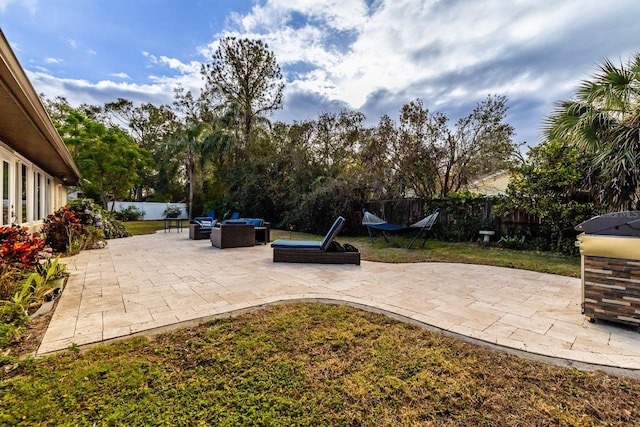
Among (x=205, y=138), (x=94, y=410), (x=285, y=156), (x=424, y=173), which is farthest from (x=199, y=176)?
(x=94, y=410)

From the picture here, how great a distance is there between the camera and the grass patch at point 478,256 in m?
5.83

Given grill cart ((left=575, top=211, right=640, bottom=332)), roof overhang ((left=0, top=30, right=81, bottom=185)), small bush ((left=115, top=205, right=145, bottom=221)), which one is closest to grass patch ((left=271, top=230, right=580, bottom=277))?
grill cart ((left=575, top=211, right=640, bottom=332))

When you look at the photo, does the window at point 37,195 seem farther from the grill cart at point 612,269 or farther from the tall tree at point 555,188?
the tall tree at point 555,188

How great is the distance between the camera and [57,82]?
16328 mm

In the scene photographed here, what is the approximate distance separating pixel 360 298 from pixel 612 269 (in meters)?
2.51

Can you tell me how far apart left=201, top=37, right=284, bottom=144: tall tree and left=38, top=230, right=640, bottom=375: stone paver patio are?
523 inches

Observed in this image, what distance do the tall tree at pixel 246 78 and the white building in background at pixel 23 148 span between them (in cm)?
1055

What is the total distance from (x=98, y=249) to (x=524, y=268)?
1016cm

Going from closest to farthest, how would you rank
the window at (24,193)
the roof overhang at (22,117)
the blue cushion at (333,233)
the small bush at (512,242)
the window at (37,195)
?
the roof overhang at (22,117)
the blue cushion at (333,233)
the window at (24,193)
the window at (37,195)
the small bush at (512,242)

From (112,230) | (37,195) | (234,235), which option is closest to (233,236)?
(234,235)

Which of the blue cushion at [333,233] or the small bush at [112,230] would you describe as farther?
the small bush at [112,230]

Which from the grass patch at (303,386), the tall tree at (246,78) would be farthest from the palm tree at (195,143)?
the grass patch at (303,386)

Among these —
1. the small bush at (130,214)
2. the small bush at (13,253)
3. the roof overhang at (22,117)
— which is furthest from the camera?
the small bush at (130,214)

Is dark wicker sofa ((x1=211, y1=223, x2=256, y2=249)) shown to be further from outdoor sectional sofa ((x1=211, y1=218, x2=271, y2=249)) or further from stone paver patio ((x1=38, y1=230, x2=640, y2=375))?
stone paver patio ((x1=38, y1=230, x2=640, y2=375))
